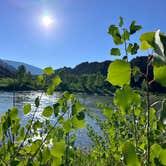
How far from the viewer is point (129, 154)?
105 cm

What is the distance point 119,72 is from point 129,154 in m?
0.27

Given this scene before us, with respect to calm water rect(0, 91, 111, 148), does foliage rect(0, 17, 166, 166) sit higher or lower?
higher

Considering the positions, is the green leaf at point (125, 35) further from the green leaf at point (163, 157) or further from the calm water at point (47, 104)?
the calm water at point (47, 104)

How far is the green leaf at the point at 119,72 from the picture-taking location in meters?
0.93

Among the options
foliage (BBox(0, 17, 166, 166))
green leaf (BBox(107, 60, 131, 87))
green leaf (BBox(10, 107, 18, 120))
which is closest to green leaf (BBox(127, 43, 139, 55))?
foliage (BBox(0, 17, 166, 166))

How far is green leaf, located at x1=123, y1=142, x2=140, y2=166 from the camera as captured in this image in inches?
40.7

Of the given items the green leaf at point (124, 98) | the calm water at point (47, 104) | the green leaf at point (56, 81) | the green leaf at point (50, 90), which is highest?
the green leaf at point (56, 81)

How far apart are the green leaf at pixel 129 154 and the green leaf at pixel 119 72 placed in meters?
0.20

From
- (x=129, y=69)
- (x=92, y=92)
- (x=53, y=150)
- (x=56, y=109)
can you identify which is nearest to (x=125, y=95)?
(x=129, y=69)

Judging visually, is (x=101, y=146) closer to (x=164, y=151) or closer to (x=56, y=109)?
(x=56, y=109)

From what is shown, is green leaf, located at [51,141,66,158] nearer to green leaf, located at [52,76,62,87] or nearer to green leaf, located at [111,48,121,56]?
green leaf, located at [52,76,62,87]

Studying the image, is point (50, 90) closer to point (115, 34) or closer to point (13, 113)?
point (13, 113)

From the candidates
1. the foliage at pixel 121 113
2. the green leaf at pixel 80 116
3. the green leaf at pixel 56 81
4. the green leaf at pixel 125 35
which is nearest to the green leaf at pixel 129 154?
the foliage at pixel 121 113

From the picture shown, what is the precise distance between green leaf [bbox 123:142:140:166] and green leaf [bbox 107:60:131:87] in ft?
0.64
